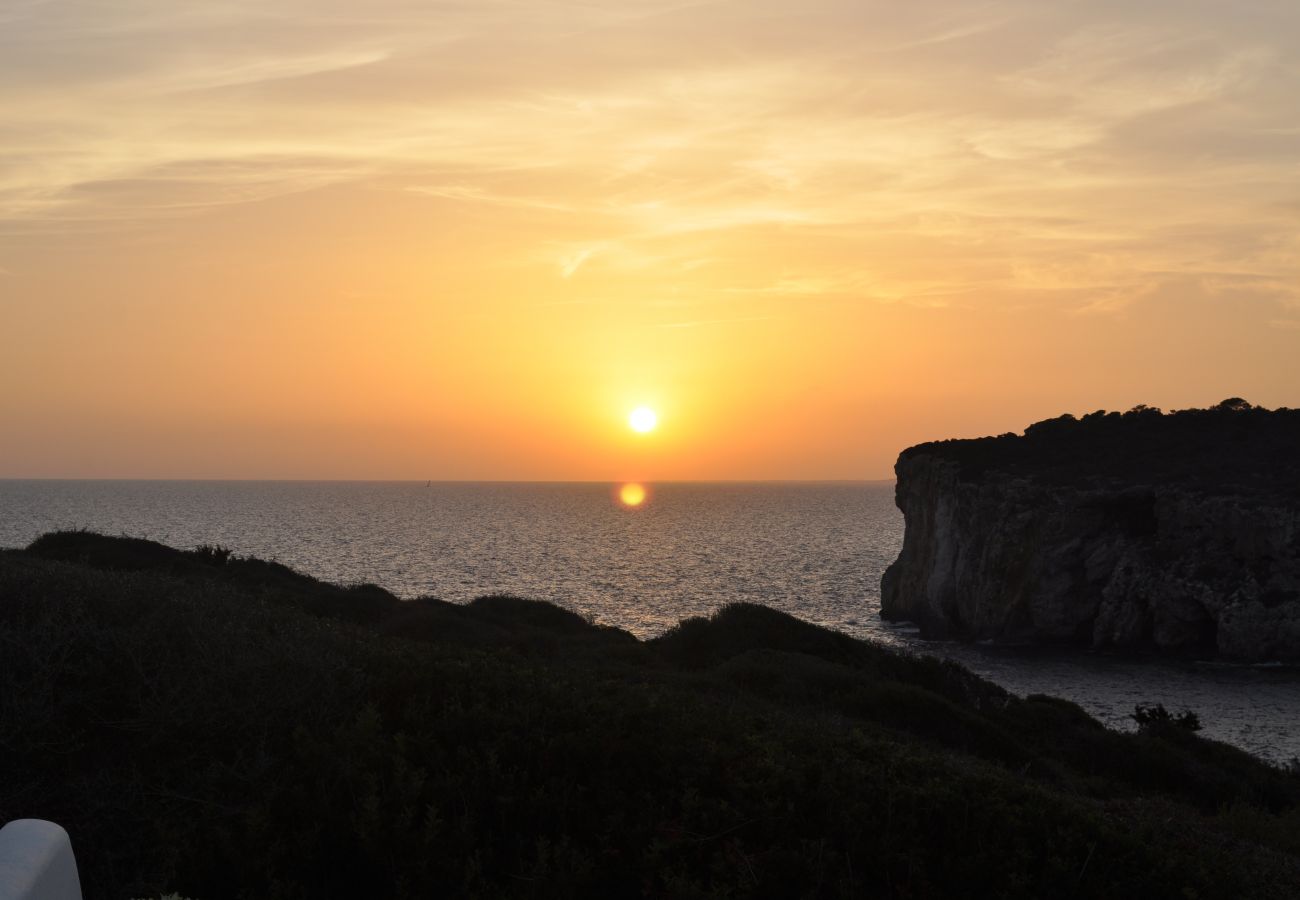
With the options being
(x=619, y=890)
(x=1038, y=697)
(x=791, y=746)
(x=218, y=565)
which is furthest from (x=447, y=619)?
(x=619, y=890)

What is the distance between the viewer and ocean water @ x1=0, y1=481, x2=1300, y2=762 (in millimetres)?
48656

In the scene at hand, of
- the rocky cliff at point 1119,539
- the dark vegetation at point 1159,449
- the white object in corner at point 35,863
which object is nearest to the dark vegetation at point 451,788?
the white object in corner at point 35,863

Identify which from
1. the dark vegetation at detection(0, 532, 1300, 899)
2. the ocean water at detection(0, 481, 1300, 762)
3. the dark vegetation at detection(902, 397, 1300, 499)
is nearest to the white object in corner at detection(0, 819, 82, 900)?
the dark vegetation at detection(0, 532, 1300, 899)

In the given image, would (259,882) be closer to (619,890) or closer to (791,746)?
(619,890)

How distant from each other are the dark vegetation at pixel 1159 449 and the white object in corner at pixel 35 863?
67590mm

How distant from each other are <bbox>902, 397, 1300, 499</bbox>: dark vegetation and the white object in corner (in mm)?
67590

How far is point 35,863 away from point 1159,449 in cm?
7840

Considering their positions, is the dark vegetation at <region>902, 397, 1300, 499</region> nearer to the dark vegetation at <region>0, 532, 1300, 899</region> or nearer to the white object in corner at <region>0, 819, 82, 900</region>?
the dark vegetation at <region>0, 532, 1300, 899</region>

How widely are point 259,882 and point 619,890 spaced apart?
3077 mm

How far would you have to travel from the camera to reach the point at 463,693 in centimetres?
1131

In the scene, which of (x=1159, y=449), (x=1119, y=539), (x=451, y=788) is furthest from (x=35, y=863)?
(x=1159, y=449)

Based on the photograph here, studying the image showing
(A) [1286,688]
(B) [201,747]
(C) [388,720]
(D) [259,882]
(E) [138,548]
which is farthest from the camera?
(A) [1286,688]

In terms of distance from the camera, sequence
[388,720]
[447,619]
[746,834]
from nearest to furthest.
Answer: [746,834], [388,720], [447,619]

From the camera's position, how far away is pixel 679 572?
101562 mm
